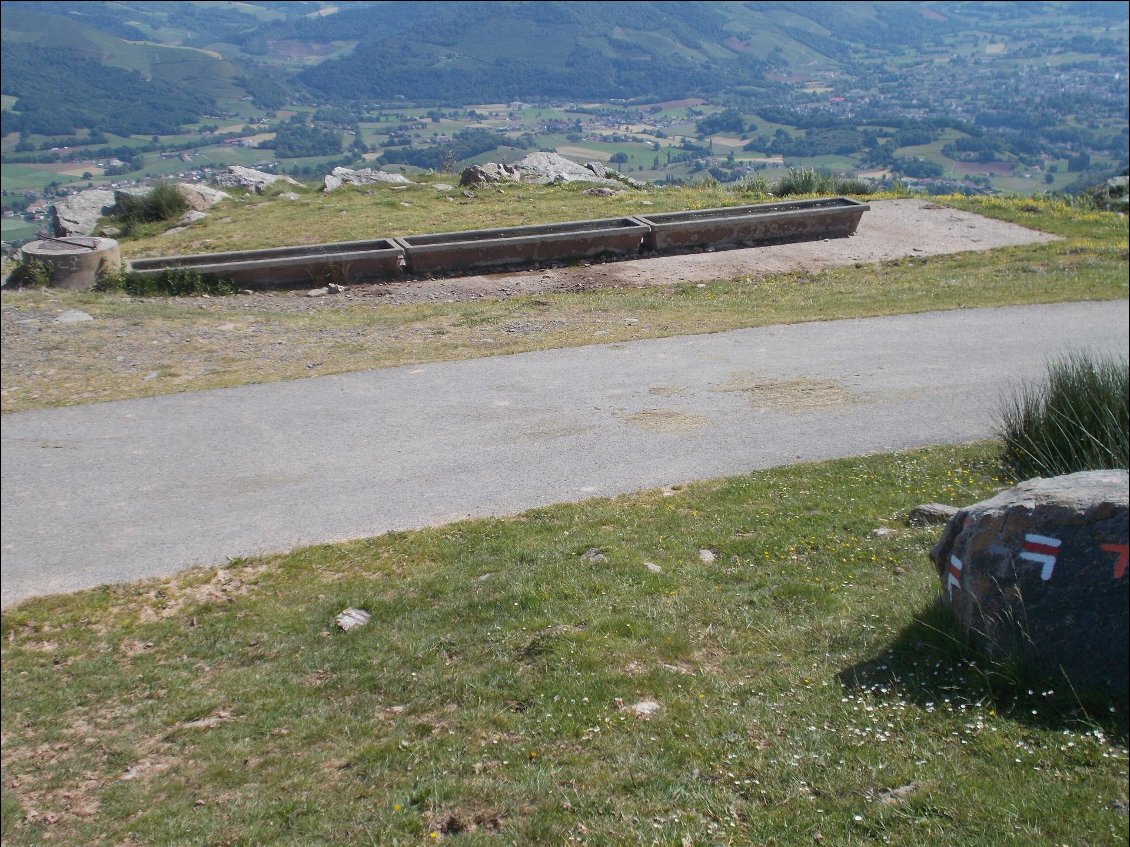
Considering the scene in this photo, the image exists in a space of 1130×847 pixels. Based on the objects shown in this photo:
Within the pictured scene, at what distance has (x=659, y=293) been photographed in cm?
1486

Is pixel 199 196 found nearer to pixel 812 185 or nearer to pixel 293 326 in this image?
pixel 293 326

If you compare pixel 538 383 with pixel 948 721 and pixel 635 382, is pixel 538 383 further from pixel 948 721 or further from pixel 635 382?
pixel 948 721

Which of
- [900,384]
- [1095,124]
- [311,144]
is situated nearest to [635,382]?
[900,384]

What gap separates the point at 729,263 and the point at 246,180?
12948 millimetres

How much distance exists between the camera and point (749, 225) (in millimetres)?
17422

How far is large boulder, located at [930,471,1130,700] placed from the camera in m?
4.28

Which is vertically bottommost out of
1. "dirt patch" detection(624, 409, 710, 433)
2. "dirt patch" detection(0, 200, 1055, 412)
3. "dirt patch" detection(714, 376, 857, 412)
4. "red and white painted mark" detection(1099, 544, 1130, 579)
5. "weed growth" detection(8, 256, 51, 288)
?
"dirt patch" detection(624, 409, 710, 433)

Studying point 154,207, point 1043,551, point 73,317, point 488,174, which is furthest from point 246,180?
point 1043,551

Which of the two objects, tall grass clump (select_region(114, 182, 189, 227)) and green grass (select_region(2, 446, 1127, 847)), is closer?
green grass (select_region(2, 446, 1127, 847))

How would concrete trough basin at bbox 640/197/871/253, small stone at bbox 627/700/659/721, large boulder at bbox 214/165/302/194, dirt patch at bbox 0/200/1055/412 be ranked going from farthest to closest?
large boulder at bbox 214/165/302/194
concrete trough basin at bbox 640/197/871/253
dirt patch at bbox 0/200/1055/412
small stone at bbox 627/700/659/721

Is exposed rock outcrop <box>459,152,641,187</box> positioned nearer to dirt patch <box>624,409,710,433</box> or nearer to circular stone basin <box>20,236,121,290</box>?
circular stone basin <box>20,236,121,290</box>

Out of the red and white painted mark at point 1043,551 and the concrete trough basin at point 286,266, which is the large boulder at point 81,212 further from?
the red and white painted mark at point 1043,551

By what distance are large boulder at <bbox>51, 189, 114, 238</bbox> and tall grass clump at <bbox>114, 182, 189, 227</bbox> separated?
0.75 meters

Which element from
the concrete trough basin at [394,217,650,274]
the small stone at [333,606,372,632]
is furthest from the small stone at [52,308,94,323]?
the small stone at [333,606,372,632]
